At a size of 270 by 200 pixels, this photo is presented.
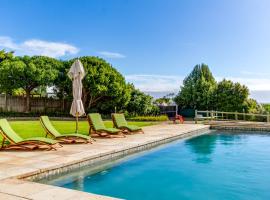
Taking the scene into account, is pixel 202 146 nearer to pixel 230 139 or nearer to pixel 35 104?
pixel 230 139

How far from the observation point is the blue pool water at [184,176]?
22.2 feet

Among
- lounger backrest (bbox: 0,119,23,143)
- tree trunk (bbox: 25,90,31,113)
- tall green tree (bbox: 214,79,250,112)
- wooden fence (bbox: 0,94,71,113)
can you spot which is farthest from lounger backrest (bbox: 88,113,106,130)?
tall green tree (bbox: 214,79,250,112)

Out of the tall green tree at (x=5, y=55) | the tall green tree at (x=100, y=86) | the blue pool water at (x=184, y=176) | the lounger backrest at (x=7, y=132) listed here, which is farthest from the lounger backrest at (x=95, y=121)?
the tall green tree at (x=5, y=55)

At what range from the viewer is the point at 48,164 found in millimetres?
7047

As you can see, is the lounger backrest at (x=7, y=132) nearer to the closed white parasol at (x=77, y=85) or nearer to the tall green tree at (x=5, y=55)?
the closed white parasol at (x=77, y=85)

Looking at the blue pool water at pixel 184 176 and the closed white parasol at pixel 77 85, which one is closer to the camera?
the blue pool water at pixel 184 176

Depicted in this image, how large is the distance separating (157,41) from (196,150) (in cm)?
1477

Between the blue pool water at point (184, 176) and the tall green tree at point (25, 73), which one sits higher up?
the tall green tree at point (25, 73)

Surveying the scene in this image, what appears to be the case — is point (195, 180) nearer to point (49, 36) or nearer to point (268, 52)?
point (268, 52)

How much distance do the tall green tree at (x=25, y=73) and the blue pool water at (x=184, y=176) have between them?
1721cm

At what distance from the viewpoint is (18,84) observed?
2670 cm

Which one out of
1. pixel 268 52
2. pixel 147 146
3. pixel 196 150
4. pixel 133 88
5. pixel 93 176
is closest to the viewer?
pixel 93 176

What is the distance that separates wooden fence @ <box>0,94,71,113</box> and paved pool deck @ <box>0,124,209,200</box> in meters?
19.7

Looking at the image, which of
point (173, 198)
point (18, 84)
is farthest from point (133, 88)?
point (173, 198)
